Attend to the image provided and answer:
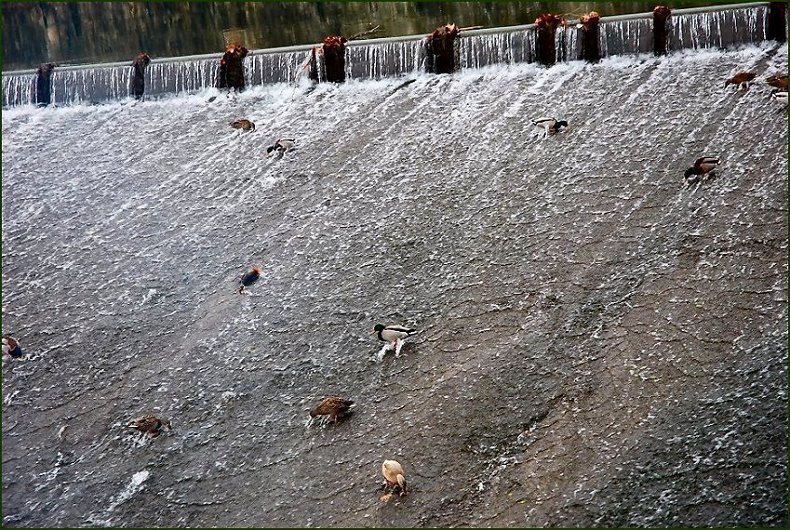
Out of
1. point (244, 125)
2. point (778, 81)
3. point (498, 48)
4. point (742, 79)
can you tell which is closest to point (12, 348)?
point (244, 125)

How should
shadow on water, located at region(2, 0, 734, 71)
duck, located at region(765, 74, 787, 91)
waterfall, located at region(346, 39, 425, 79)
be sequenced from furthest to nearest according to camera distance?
shadow on water, located at region(2, 0, 734, 71), waterfall, located at region(346, 39, 425, 79), duck, located at region(765, 74, 787, 91)

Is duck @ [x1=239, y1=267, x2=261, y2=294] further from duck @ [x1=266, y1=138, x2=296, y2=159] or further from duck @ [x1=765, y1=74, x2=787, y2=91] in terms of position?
duck @ [x1=765, y1=74, x2=787, y2=91]

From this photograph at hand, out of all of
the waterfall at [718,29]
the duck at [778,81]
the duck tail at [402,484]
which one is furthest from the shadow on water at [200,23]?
the duck tail at [402,484]

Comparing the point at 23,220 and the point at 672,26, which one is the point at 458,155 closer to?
the point at 672,26

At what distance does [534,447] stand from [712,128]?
4741 mm

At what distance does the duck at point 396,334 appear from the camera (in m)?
7.58

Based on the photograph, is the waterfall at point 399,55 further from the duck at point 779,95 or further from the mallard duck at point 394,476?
the mallard duck at point 394,476

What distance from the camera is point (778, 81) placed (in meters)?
9.18

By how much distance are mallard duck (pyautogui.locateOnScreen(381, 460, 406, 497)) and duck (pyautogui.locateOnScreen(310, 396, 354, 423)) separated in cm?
75

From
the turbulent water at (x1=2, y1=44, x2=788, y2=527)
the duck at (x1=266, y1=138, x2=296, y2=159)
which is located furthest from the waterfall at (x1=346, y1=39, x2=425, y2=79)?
the duck at (x1=266, y1=138, x2=296, y2=159)

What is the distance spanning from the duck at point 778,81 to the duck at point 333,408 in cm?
650

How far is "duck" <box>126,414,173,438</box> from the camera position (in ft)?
23.9

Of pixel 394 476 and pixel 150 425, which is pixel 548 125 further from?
pixel 150 425

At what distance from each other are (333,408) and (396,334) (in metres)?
1.01
